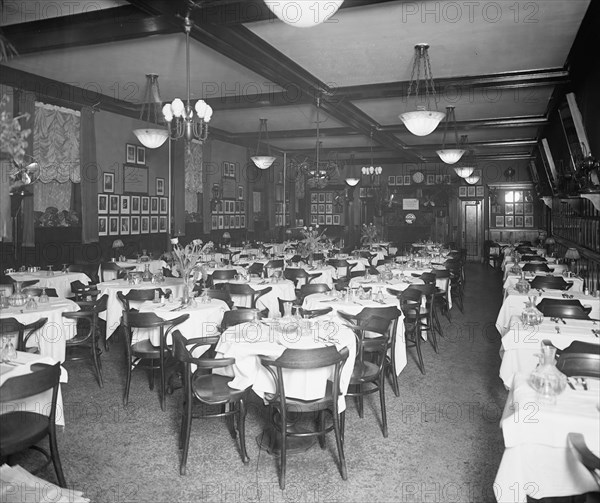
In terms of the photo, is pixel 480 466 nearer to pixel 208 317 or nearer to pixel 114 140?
pixel 208 317

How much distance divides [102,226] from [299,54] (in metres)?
5.83

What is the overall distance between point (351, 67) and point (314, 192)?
13.3 metres

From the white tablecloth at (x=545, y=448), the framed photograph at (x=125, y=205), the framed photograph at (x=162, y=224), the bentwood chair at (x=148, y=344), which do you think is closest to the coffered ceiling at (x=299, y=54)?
the framed photograph at (x=125, y=205)

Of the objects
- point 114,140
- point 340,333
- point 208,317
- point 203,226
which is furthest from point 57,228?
point 340,333

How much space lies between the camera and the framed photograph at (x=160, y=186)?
12.6m

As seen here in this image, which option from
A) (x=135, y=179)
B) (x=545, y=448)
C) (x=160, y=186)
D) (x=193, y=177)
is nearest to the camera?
(x=545, y=448)

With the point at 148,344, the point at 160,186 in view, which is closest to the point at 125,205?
the point at 160,186

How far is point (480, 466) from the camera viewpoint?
154 inches

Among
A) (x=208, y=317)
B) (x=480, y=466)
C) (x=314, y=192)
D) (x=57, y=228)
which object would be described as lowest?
(x=480, y=466)

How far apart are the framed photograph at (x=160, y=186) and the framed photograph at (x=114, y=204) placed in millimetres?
1438

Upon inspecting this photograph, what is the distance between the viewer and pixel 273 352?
3965 mm

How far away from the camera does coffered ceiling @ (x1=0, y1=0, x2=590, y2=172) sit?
5.96 m

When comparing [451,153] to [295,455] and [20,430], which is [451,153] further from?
[20,430]

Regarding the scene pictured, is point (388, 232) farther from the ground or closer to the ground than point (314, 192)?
closer to the ground
